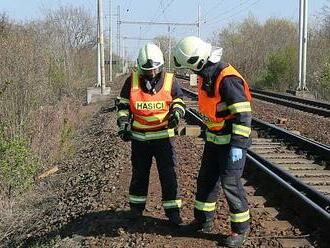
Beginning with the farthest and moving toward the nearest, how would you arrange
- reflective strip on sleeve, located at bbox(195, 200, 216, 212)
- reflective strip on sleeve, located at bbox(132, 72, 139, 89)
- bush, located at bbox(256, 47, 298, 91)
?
bush, located at bbox(256, 47, 298, 91), reflective strip on sleeve, located at bbox(132, 72, 139, 89), reflective strip on sleeve, located at bbox(195, 200, 216, 212)

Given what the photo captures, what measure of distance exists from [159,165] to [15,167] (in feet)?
16.4

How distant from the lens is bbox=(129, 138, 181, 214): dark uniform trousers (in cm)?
618

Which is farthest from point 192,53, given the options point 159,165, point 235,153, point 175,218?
point 175,218

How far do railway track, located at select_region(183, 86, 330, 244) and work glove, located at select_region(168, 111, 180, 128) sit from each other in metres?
1.89

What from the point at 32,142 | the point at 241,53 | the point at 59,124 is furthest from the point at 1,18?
the point at 241,53

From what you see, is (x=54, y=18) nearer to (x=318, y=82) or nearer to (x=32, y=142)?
(x=318, y=82)

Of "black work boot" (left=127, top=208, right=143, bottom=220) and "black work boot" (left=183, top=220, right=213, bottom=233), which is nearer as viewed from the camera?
"black work boot" (left=183, top=220, right=213, bottom=233)

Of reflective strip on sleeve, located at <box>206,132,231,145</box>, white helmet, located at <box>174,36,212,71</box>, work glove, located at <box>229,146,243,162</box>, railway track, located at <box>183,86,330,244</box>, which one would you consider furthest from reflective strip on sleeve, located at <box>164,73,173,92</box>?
railway track, located at <box>183,86,330,244</box>

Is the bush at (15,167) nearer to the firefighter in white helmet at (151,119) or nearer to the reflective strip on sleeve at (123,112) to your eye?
the firefighter in white helmet at (151,119)

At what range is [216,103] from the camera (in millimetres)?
5332

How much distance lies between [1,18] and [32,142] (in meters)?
11.0

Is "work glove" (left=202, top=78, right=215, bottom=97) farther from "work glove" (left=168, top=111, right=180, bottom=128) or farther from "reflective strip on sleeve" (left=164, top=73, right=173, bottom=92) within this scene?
"reflective strip on sleeve" (left=164, top=73, right=173, bottom=92)

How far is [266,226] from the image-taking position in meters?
6.06

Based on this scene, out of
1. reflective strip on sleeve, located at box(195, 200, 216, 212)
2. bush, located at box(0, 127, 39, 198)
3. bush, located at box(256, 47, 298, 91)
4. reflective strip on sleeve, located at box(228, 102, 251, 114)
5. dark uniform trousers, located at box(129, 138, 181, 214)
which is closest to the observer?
reflective strip on sleeve, located at box(228, 102, 251, 114)
